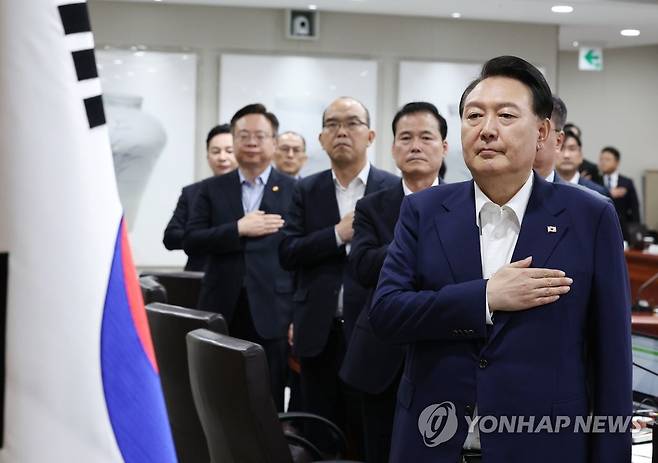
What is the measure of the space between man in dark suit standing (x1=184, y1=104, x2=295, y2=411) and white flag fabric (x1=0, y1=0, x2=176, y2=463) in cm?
326

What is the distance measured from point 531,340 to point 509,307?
94 millimetres

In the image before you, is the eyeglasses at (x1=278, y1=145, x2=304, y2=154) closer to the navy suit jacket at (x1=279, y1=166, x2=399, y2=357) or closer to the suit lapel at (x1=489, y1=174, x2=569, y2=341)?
the navy suit jacket at (x1=279, y1=166, x2=399, y2=357)

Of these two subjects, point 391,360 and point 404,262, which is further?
point 391,360

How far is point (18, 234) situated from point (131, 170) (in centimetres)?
891

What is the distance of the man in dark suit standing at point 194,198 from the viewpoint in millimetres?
5348

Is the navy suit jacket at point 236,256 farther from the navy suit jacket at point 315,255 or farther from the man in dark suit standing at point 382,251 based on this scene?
the man in dark suit standing at point 382,251

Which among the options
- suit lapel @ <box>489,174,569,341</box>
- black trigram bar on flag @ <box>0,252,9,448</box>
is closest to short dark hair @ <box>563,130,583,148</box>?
suit lapel @ <box>489,174,569,341</box>

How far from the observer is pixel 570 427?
2.09 meters

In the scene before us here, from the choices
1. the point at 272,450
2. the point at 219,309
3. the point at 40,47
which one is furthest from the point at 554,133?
the point at 40,47

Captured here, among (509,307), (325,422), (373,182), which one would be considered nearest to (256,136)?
(373,182)

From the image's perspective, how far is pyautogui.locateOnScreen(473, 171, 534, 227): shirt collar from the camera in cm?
219

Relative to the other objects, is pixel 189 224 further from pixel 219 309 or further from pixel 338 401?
pixel 338 401

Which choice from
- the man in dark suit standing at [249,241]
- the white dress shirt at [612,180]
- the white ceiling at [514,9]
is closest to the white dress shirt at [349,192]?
the man in dark suit standing at [249,241]

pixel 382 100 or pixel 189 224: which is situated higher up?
pixel 382 100
